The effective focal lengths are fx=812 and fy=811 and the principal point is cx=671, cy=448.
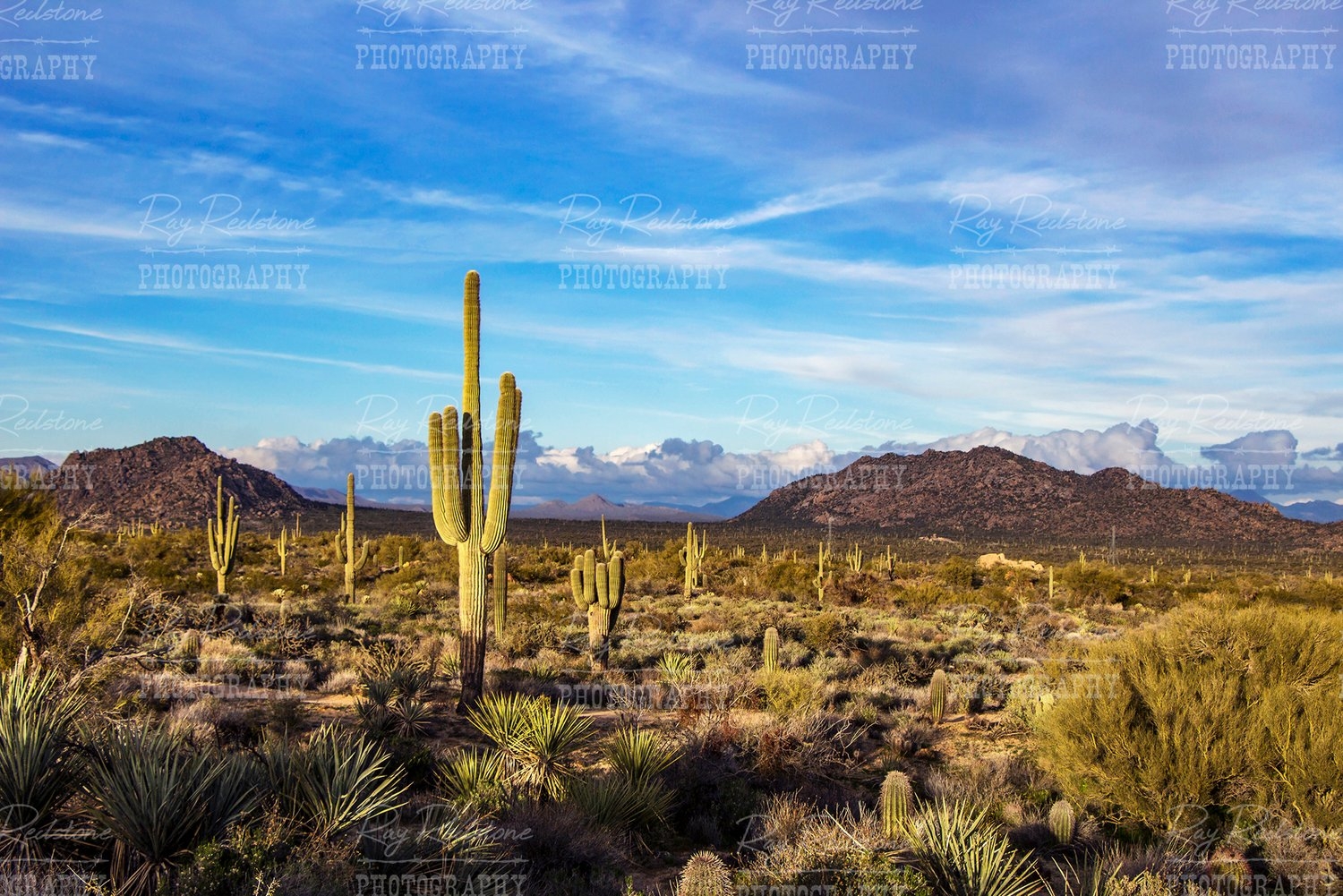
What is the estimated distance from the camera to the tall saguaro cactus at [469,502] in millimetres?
12039

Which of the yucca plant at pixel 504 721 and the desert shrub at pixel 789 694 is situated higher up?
the yucca plant at pixel 504 721

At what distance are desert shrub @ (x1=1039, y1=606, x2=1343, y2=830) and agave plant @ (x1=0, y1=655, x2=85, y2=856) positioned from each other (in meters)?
9.77

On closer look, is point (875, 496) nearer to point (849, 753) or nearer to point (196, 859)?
point (849, 753)

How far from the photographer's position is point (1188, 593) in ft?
111

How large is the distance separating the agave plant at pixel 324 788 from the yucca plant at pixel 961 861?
4.05 metres

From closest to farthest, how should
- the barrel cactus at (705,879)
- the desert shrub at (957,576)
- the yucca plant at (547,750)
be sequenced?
the barrel cactus at (705,879) → the yucca plant at (547,750) → the desert shrub at (957,576)

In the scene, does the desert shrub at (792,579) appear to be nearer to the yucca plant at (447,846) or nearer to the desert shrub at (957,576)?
the desert shrub at (957,576)

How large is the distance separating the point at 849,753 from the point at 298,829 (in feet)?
25.7

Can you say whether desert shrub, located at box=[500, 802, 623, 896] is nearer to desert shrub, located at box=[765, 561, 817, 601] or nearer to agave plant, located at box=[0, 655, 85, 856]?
agave plant, located at box=[0, 655, 85, 856]

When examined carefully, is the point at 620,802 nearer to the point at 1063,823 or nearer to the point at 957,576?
the point at 1063,823

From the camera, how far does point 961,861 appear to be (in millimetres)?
6223

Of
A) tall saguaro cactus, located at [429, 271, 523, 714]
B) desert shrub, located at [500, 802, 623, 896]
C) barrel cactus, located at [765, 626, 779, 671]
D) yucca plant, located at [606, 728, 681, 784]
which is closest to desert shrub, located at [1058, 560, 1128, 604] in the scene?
barrel cactus, located at [765, 626, 779, 671]

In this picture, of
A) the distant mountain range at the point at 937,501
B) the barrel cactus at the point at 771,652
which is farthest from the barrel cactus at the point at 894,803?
the distant mountain range at the point at 937,501

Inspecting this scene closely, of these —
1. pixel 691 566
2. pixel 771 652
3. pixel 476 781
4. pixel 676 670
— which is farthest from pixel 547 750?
pixel 691 566
